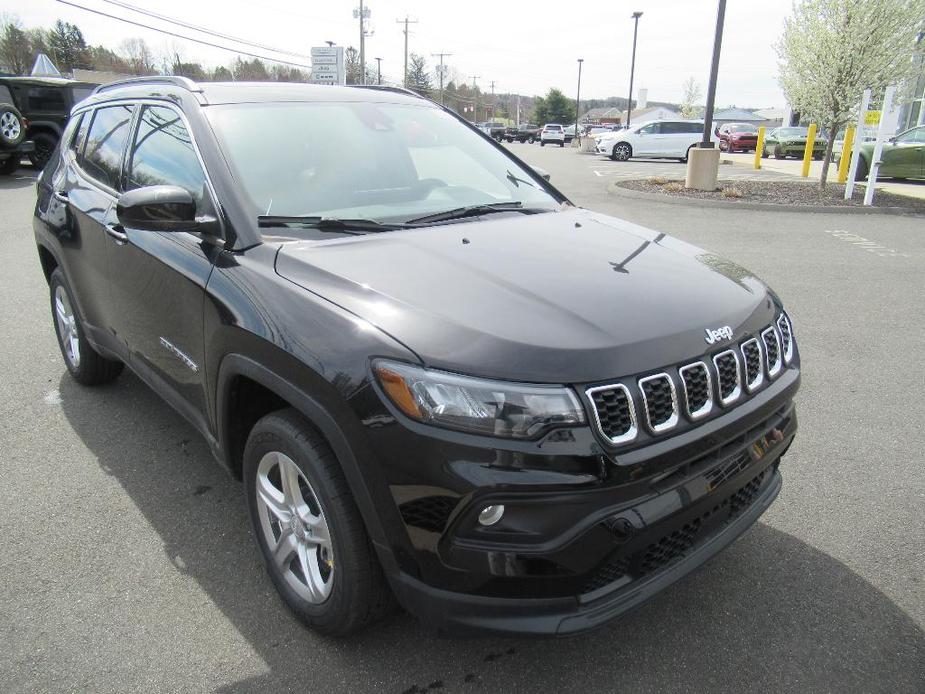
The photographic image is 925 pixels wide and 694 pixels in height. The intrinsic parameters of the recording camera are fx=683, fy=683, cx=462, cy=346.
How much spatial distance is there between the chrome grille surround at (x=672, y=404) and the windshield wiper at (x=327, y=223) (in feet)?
4.02

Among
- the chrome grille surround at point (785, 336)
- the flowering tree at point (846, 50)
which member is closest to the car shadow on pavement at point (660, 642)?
the chrome grille surround at point (785, 336)

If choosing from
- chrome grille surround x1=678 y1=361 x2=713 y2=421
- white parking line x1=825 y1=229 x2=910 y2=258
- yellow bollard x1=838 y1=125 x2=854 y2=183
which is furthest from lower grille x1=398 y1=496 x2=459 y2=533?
yellow bollard x1=838 y1=125 x2=854 y2=183

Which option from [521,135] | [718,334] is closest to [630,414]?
[718,334]

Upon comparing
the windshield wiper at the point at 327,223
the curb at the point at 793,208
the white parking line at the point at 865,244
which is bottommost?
the white parking line at the point at 865,244

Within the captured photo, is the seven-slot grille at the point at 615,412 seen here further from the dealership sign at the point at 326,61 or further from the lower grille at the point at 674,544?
the dealership sign at the point at 326,61

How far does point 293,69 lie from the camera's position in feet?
206

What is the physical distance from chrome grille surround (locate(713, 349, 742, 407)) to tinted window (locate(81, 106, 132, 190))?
9.75ft

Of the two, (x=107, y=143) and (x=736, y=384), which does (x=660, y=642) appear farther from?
(x=107, y=143)

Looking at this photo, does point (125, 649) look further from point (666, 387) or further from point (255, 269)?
point (666, 387)

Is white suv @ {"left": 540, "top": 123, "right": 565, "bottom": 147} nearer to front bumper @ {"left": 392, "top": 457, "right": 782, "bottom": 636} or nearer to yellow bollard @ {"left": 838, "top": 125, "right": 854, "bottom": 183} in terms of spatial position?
yellow bollard @ {"left": 838, "top": 125, "right": 854, "bottom": 183}

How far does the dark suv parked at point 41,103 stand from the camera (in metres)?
16.1

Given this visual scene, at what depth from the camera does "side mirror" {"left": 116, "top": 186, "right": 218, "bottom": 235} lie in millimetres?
2455

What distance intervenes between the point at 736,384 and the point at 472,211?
4.49ft

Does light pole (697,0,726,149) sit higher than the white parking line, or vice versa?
light pole (697,0,726,149)
